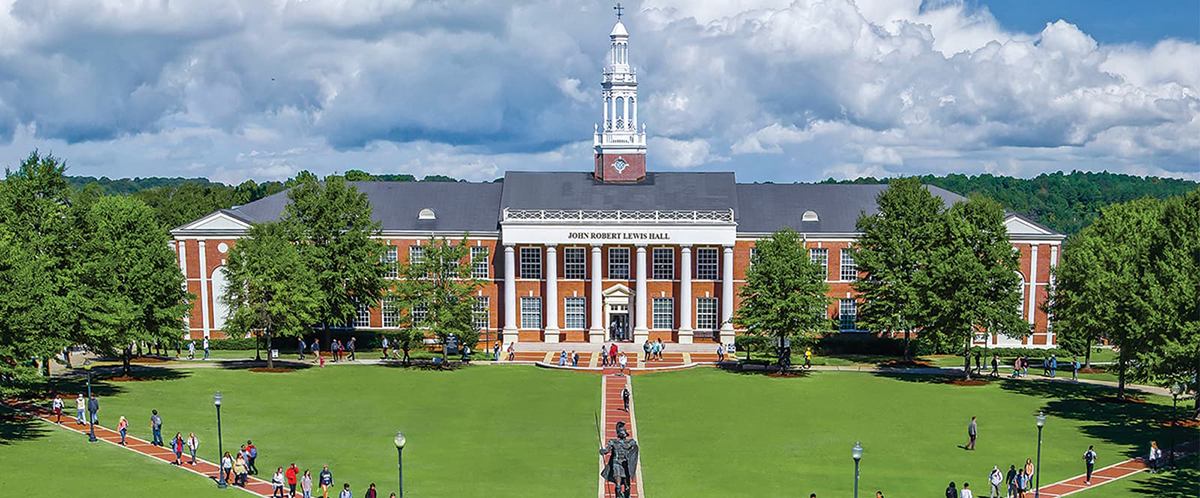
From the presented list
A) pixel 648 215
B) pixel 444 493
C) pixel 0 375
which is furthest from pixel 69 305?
pixel 648 215

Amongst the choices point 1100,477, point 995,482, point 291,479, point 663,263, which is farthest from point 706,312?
point 291,479

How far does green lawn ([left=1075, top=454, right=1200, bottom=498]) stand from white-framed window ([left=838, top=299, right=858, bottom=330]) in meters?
37.5

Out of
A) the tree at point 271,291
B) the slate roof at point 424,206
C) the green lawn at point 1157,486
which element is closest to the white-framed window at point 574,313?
→ the slate roof at point 424,206

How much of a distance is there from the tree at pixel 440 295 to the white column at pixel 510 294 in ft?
32.5

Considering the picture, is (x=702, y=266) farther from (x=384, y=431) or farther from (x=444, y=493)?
(x=444, y=493)

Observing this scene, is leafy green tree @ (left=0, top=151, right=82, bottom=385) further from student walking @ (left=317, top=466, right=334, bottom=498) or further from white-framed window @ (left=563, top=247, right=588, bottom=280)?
white-framed window @ (left=563, top=247, right=588, bottom=280)

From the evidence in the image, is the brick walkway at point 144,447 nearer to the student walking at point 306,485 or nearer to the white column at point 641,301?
the student walking at point 306,485

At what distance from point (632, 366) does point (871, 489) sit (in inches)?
1203

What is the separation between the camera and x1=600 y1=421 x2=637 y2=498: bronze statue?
3005 cm

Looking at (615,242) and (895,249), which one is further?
(615,242)

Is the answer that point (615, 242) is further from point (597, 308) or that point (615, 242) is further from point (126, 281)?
point (126, 281)

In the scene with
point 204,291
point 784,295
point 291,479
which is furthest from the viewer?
point 204,291

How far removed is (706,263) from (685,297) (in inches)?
129

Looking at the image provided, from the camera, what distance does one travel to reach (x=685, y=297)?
2896 inches
